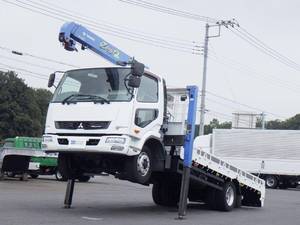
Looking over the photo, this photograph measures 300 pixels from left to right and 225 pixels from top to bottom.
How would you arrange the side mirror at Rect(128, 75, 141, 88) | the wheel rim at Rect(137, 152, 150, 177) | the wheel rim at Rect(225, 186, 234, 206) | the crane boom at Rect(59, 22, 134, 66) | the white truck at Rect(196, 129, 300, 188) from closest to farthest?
the side mirror at Rect(128, 75, 141, 88), the wheel rim at Rect(137, 152, 150, 177), the crane boom at Rect(59, 22, 134, 66), the wheel rim at Rect(225, 186, 234, 206), the white truck at Rect(196, 129, 300, 188)

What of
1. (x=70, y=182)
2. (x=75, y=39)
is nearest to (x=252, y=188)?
(x=70, y=182)

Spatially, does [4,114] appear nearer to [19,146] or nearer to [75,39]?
[19,146]

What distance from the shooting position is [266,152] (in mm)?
37969

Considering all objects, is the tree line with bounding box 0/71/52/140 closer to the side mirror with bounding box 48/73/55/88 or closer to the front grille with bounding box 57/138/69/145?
the side mirror with bounding box 48/73/55/88

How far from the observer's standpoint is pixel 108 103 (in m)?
12.0

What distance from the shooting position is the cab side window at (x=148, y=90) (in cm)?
1240

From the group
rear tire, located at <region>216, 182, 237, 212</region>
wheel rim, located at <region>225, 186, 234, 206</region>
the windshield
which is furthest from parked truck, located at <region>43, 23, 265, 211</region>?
wheel rim, located at <region>225, 186, 234, 206</region>

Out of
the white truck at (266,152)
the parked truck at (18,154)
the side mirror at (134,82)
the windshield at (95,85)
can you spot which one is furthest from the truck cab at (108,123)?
the white truck at (266,152)

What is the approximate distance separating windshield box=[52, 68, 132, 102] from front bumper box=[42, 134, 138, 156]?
0.88 m

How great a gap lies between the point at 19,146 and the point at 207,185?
37.0 feet

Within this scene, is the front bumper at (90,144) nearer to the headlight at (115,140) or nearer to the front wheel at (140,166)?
the headlight at (115,140)

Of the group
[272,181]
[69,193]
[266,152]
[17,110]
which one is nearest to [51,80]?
[69,193]

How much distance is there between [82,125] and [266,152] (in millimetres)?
27579

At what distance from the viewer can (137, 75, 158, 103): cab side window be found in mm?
12396
